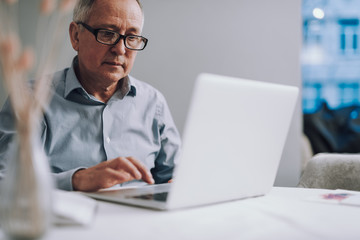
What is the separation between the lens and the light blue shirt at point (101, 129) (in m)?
1.58

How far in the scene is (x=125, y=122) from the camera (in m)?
1.72

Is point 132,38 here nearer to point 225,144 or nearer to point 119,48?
point 119,48

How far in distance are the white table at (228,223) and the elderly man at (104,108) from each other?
1.94ft

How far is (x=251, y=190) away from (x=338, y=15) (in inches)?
145

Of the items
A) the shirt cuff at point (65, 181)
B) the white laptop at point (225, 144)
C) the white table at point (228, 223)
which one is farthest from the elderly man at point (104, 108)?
the white table at point (228, 223)

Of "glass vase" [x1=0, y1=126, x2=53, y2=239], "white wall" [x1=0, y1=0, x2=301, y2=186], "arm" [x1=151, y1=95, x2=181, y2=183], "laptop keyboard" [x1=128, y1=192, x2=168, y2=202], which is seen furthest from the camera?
"white wall" [x1=0, y1=0, x2=301, y2=186]

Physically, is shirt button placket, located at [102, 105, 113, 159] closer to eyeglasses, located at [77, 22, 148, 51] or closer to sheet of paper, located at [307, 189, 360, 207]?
eyeglasses, located at [77, 22, 148, 51]

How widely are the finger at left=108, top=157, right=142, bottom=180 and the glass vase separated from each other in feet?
1.41

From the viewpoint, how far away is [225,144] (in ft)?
3.13

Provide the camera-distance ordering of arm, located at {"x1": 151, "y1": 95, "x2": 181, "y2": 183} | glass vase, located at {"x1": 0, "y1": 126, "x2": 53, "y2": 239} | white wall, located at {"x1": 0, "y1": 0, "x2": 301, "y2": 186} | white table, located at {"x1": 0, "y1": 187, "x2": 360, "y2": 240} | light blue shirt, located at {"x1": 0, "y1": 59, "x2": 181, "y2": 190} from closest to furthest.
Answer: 1. glass vase, located at {"x1": 0, "y1": 126, "x2": 53, "y2": 239}
2. white table, located at {"x1": 0, "y1": 187, "x2": 360, "y2": 240}
3. light blue shirt, located at {"x1": 0, "y1": 59, "x2": 181, "y2": 190}
4. arm, located at {"x1": 151, "y1": 95, "x2": 181, "y2": 183}
5. white wall, located at {"x1": 0, "y1": 0, "x2": 301, "y2": 186}

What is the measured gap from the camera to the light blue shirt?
1585mm

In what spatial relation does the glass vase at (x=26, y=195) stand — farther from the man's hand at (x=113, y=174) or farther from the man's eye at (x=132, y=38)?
the man's eye at (x=132, y=38)

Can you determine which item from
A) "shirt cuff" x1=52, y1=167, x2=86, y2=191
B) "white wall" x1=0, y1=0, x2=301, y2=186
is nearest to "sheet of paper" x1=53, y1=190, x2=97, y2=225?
"shirt cuff" x1=52, y1=167, x2=86, y2=191

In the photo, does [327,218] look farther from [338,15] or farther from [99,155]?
[338,15]
